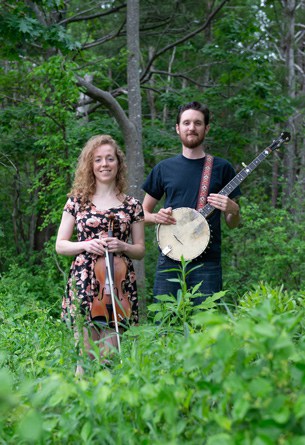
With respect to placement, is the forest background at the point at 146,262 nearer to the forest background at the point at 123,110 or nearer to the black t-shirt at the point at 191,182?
the forest background at the point at 123,110

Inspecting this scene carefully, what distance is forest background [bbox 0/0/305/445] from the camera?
191 cm

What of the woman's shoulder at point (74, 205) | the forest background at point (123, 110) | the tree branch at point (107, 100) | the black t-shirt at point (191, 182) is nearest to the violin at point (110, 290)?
the woman's shoulder at point (74, 205)

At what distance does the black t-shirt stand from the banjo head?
0.06 meters

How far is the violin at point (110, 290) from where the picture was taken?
162 inches

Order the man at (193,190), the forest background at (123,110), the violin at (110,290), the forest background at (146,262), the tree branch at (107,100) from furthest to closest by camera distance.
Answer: the tree branch at (107,100)
the forest background at (123,110)
the man at (193,190)
the violin at (110,290)
the forest background at (146,262)

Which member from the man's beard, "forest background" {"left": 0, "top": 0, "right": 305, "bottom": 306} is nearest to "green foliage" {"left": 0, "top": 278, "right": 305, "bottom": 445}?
the man's beard

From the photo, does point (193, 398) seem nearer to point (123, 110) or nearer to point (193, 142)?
point (193, 142)

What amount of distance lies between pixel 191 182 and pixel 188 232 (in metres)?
0.35

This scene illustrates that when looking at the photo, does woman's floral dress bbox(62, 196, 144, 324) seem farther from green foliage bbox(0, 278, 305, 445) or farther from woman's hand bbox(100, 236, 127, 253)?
green foliage bbox(0, 278, 305, 445)

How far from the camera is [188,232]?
4.69 meters

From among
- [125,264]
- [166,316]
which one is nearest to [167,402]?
[166,316]

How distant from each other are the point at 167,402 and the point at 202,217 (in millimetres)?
2768

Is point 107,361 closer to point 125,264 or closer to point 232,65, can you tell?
point 125,264

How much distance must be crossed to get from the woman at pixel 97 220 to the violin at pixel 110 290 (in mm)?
34
